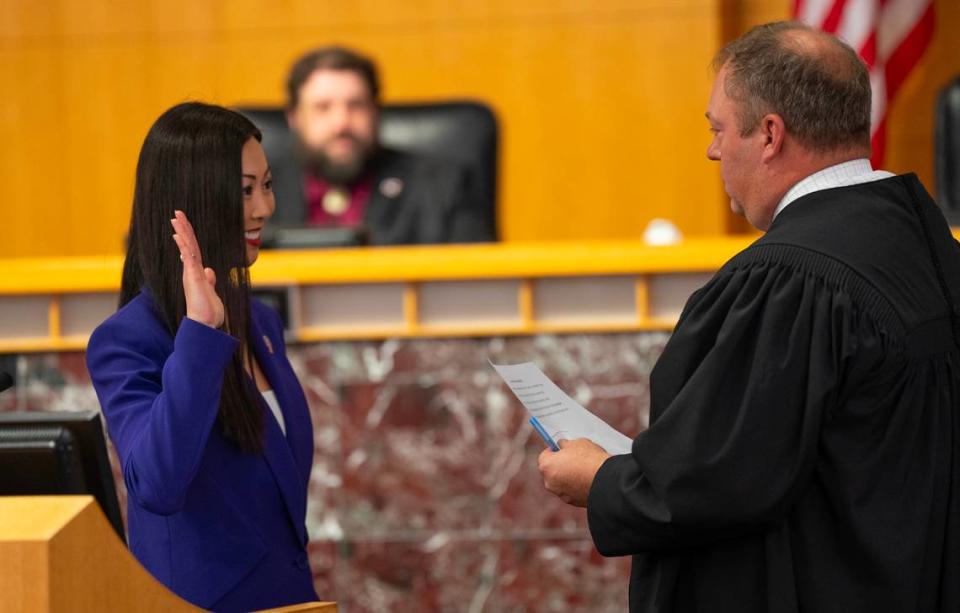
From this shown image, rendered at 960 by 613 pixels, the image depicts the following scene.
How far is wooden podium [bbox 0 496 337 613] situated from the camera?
1.59 m

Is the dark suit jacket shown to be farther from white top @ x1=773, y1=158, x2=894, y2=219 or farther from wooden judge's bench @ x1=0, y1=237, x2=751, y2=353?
white top @ x1=773, y1=158, x2=894, y2=219

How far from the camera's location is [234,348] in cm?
200

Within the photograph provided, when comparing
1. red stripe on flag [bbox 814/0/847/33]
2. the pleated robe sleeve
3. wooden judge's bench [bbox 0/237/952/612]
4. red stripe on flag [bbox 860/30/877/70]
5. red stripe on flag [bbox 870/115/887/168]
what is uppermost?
red stripe on flag [bbox 814/0/847/33]

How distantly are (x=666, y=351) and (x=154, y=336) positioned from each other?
0.75 metres

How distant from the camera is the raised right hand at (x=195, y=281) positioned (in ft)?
6.54

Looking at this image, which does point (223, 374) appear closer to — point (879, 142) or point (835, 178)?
point (835, 178)

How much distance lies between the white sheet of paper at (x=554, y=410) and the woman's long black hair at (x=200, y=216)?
0.39m

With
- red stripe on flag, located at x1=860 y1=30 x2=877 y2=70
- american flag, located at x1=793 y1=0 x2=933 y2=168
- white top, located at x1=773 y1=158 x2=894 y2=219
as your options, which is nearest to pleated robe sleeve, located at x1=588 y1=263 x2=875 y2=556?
white top, located at x1=773 y1=158 x2=894 y2=219

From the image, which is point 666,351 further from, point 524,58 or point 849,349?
point 524,58

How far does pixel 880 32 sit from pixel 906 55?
0.14 m

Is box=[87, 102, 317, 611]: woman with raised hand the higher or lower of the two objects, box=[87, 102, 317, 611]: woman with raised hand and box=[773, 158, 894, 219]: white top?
the lower

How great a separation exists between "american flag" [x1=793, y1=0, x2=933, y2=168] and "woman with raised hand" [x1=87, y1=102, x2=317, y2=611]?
371 cm

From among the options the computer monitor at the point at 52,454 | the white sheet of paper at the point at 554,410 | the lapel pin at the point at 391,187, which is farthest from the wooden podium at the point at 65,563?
the lapel pin at the point at 391,187

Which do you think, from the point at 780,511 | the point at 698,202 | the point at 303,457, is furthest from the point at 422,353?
the point at 698,202
